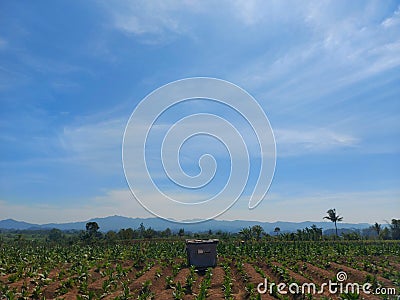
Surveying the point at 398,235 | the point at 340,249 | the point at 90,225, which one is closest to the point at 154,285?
the point at 340,249

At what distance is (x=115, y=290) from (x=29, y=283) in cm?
381

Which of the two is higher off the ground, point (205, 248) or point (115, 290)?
point (205, 248)

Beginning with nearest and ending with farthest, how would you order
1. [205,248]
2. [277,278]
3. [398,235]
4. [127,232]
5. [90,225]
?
[277,278] → [205,248] → [90,225] → [127,232] → [398,235]

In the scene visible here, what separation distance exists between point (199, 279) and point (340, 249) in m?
17.6

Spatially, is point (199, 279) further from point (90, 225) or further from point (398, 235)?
point (398, 235)

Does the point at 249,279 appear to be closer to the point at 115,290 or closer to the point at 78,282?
the point at 115,290

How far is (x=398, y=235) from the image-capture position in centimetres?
5053

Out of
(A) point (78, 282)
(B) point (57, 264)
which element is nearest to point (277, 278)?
(A) point (78, 282)

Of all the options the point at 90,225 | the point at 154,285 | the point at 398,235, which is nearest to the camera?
the point at 154,285

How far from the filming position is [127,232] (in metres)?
46.3

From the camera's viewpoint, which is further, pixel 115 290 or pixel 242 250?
pixel 242 250

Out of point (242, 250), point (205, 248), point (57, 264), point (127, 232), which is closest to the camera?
Answer: point (205, 248)

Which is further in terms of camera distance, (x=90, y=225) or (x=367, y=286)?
(x=90, y=225)

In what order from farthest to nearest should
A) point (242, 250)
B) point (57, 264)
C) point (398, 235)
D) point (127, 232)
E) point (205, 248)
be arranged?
point (398, 235) < point (127, 232) < point (242, 250) < point (57, 264) < point (205, 248)
